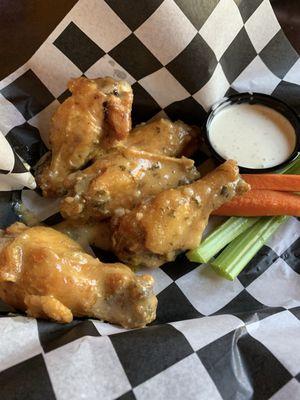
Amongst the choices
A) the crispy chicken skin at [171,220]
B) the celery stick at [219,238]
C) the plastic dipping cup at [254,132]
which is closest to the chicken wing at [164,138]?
the plastic dipping cup at [254,132]

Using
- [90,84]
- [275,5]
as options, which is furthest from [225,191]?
[275,5]

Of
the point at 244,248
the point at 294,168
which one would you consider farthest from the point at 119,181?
the point at 294,168

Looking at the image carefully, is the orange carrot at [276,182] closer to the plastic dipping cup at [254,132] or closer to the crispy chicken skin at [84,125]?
the plastic dipping cup at [254,132]

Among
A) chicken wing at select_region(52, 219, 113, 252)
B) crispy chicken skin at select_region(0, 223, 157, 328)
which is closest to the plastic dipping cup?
chicken wing at select_region(52, 219, 113, 252)

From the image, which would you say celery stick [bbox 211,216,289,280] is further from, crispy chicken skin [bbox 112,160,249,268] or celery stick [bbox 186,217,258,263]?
crispy chicken skin [bbox 112,160,249,268]

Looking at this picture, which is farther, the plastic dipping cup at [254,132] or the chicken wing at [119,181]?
the plastic dipping cup at [254,132]

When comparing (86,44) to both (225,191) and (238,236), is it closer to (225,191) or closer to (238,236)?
(225,191)
